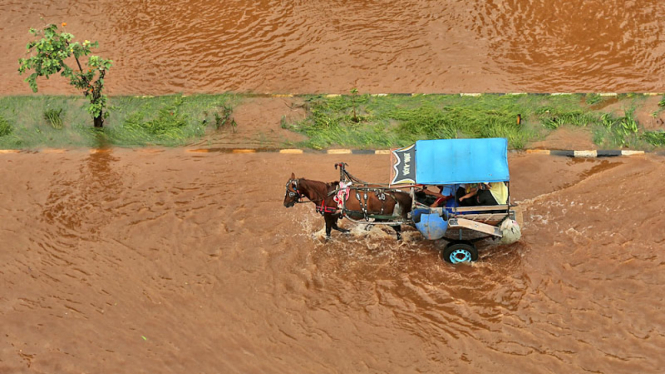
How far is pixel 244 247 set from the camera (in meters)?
9.84

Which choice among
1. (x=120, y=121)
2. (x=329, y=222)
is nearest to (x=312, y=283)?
(x=329, y=222)

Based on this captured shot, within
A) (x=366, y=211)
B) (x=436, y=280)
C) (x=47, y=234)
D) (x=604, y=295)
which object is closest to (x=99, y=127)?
(x=47, y=234)

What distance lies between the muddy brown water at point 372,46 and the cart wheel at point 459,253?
214 inches

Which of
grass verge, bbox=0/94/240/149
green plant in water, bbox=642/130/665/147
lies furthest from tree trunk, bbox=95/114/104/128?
green plant in water, bbox=642/130/665/147

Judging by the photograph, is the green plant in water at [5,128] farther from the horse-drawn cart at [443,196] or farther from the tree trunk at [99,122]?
the horse-drawn cart at [443,196]

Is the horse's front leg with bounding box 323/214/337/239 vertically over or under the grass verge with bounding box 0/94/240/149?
under

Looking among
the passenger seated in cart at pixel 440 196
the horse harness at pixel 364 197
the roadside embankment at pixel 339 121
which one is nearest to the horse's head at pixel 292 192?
the horse harness at pixel 364 197

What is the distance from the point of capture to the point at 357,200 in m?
9.00

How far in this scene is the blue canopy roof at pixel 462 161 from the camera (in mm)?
8367

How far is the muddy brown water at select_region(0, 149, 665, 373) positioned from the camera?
317 inches

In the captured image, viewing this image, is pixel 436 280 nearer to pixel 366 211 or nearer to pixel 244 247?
pixel 366 211

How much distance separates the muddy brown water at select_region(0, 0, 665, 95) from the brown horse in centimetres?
494

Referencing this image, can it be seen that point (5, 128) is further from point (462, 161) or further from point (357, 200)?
point (462, 161)

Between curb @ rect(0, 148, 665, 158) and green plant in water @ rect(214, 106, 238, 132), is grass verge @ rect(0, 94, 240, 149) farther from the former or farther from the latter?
curb @ rect(0, 148, 665, 158)
